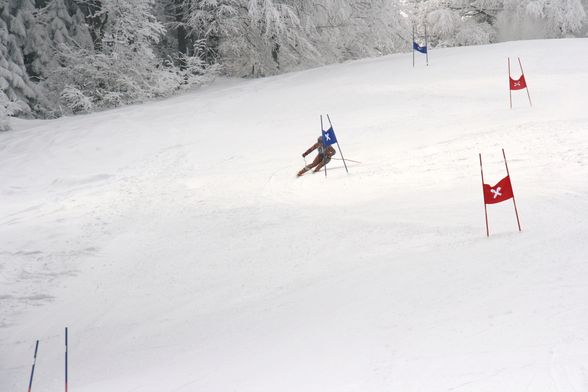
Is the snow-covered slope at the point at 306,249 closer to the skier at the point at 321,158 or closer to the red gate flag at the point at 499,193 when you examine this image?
the skier at the point at 321,158

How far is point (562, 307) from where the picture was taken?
22.0 ft

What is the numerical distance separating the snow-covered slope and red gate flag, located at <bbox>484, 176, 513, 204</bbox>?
529 millimetres

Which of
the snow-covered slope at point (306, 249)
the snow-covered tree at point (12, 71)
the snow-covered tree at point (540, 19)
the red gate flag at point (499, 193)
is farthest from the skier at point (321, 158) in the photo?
the snow-covered tree at point (540, 19)

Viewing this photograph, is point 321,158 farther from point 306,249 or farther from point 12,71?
point 12,71

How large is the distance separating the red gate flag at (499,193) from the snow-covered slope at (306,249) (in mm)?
529

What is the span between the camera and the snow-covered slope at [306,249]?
662cm

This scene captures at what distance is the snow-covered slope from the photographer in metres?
6.62

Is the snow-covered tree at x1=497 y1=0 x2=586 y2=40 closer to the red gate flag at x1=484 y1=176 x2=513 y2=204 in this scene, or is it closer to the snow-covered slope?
the snow-covered slope

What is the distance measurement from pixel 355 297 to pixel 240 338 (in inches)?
57.3

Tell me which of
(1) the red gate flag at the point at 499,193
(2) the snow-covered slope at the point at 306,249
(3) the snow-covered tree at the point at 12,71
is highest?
(3) the snow-covered tree at the point at 12,71

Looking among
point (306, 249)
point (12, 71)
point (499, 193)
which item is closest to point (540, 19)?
point (12, 71)

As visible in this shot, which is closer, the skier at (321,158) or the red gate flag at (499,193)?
the red gate flag at (499,193)

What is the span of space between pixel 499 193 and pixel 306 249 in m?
2.91

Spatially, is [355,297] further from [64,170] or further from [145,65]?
[145,65]
